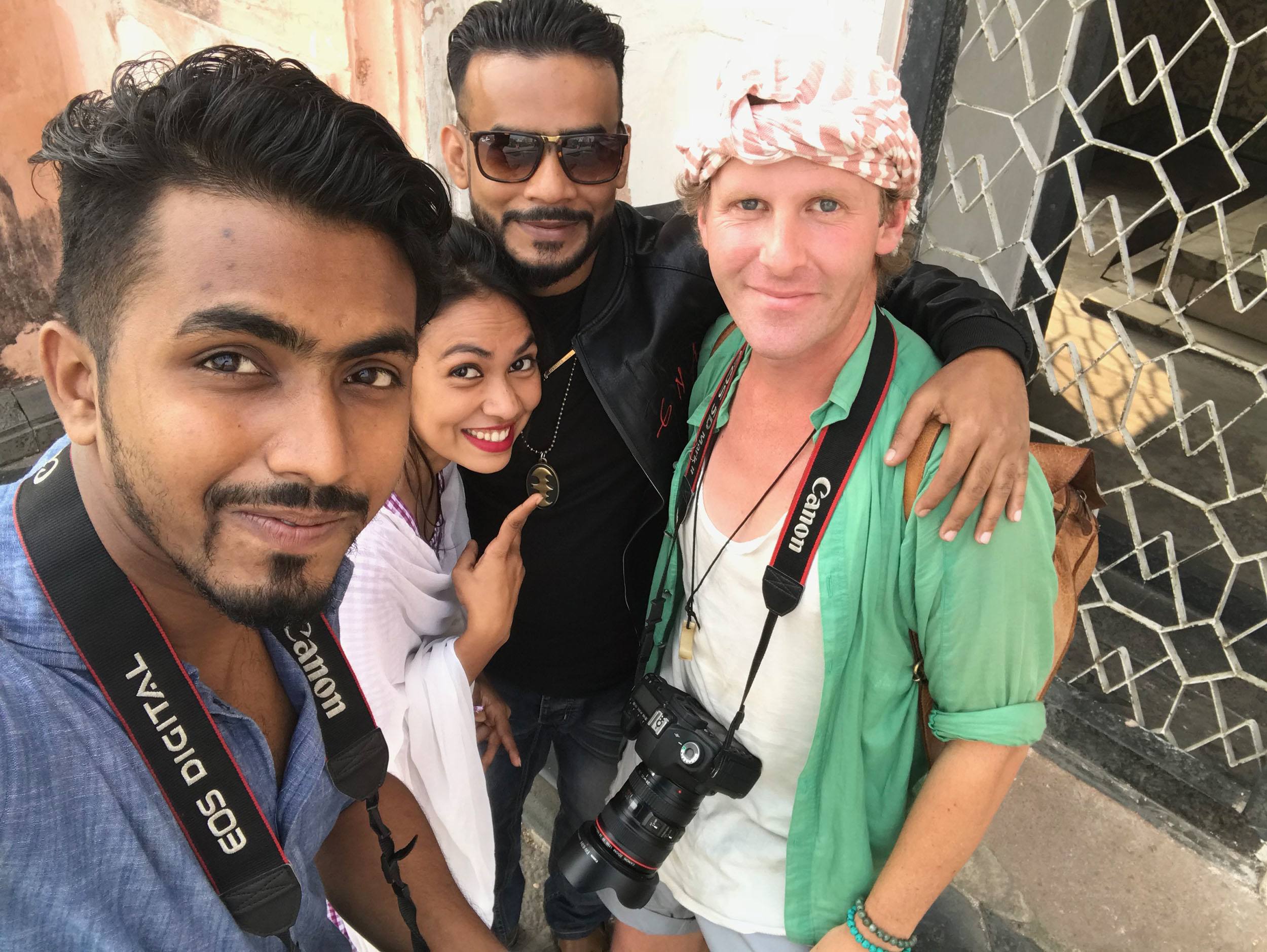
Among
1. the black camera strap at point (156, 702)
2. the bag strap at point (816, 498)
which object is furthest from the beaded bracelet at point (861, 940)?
the black camera strap at point (156, 702)

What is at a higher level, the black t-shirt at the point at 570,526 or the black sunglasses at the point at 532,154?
the black sunglasses at the point at 532,154

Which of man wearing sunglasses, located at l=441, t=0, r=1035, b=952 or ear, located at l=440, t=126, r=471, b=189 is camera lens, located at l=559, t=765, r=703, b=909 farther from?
ear, located at l=440, t=126, r=471, b=189

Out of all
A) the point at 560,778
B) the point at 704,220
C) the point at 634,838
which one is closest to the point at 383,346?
the point at 704,220

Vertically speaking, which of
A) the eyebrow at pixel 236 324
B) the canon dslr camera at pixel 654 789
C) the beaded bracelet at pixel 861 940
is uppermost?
the eyebrow at pixel 236 324

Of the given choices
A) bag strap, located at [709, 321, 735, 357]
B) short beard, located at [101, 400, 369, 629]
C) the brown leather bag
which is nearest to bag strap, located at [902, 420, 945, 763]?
the brown leather bag

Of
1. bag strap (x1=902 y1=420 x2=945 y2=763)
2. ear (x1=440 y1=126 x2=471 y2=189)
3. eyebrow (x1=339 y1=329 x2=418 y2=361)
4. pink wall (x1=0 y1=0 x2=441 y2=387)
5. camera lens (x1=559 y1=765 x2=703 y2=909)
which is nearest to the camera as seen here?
eyebrow (x1=339 y1=329 x2=418 y2=361)

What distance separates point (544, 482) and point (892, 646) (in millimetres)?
908

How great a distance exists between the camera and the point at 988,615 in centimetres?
136

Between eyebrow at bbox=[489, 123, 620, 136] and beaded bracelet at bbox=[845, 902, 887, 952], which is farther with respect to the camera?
eyebrow at bbox=[489, 123, 620, 136]

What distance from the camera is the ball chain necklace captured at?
6.79 feet

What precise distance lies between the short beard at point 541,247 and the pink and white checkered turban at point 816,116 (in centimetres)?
58

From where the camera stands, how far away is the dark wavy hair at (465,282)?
1875mm

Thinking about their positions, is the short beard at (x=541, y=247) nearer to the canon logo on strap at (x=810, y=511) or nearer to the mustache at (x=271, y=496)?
the canon logo on strap at (x=810, y=511)

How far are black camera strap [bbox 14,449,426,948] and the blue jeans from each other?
1.19 m
